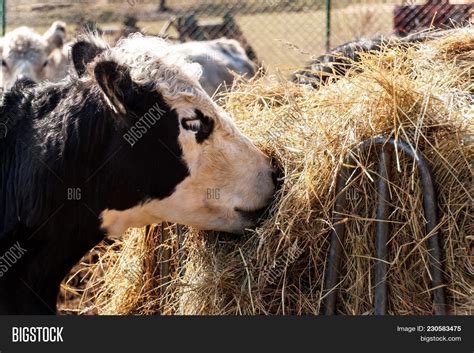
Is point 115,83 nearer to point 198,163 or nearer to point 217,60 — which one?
point 198,163

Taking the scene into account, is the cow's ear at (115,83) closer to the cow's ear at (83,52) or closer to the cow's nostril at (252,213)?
the cow's ear at (83,52)

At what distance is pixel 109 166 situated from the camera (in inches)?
156

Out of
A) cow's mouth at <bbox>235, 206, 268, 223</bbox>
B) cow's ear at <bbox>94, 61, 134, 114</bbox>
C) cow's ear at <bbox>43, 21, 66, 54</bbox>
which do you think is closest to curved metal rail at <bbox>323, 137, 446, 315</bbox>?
cow's mouth at <bbox>235, 206, 268, 223</bbox>

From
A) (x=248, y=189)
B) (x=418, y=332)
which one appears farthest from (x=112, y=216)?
(x=418, y=332)

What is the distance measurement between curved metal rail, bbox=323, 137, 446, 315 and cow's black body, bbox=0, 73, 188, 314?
2.45ft

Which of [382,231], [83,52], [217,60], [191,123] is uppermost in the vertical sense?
[83,52]

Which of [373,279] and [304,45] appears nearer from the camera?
[373,279]

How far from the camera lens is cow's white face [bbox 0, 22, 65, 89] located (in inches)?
448

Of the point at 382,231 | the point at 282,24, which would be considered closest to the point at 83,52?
the point at 382,231

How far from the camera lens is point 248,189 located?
412 centimetres

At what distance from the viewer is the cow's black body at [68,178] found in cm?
391

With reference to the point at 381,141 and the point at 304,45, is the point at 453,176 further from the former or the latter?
the point at 304,45

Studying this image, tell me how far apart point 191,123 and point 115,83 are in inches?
16.2

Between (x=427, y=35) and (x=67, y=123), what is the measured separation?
7.18 ft
